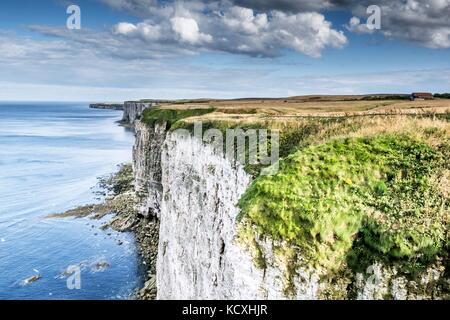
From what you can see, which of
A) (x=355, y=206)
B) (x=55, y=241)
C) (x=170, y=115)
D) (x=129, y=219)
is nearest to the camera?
(x=355, y=206)

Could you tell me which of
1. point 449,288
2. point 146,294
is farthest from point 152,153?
point 449,288

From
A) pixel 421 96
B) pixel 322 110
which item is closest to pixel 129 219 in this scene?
pixel 322 110

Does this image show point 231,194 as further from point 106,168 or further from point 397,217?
point 106,168

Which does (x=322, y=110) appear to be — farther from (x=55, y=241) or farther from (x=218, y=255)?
(x=55, y=241)

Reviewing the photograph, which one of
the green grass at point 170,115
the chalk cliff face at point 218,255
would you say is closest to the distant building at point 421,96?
the green grass at point 170,115

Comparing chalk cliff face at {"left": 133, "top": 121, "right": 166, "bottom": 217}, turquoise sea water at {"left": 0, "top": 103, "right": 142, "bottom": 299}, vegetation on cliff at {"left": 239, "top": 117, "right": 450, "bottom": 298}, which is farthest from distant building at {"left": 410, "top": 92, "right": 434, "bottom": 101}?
vegetation on cliff at {"left": 239, "top": 117, "right": 450, "bottom": 298}

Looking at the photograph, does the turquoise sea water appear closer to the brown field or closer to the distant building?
the brown field

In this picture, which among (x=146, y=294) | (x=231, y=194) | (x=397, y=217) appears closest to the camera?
(x=397, y=217)
